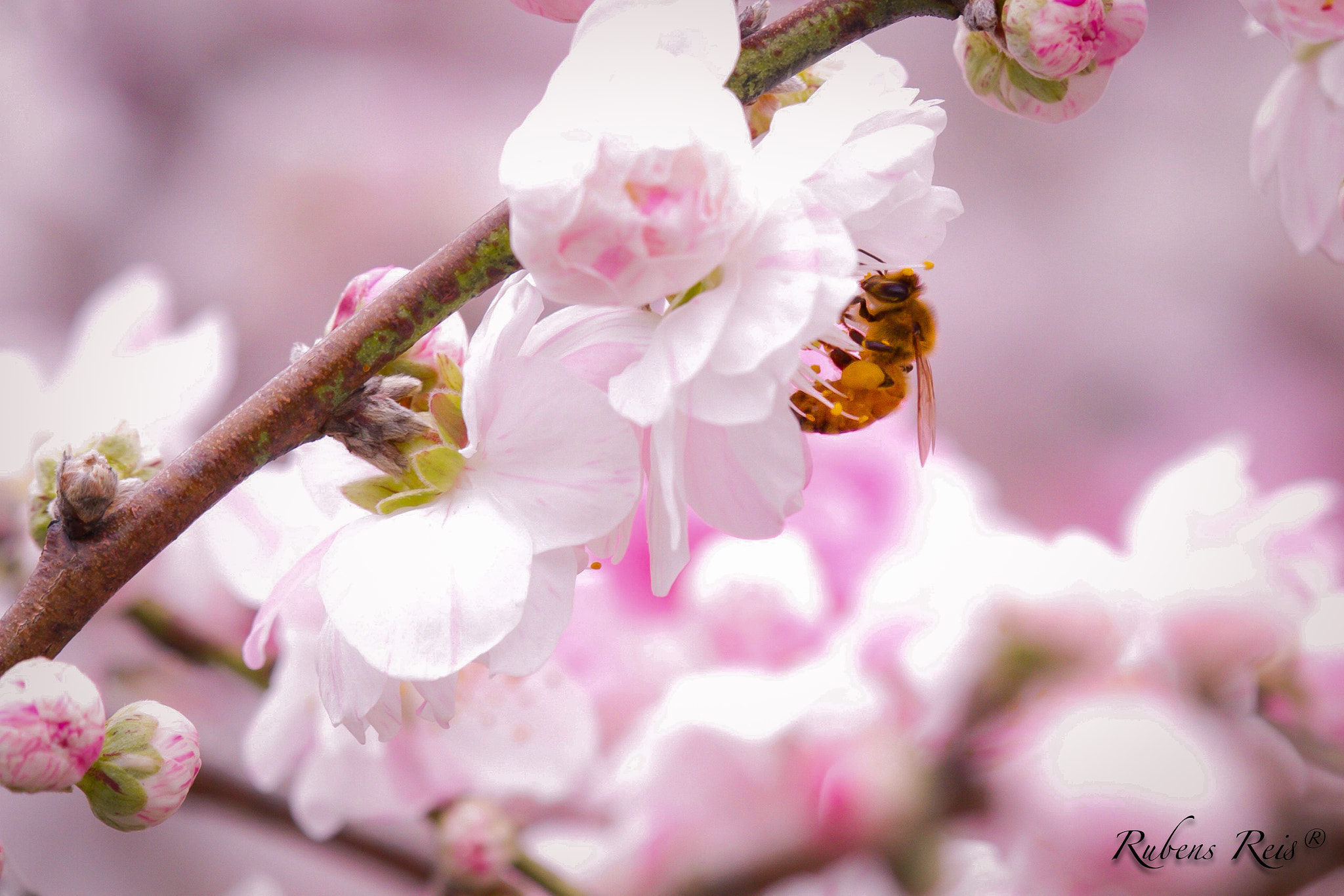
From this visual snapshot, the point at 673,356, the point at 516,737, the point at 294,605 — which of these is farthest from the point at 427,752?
the point at 673,356

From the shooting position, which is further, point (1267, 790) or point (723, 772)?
point (723, 772)

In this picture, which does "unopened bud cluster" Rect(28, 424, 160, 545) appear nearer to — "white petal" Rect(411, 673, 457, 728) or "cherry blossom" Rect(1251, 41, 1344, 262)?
"white petal" Rect(411, 673, 457, 728)

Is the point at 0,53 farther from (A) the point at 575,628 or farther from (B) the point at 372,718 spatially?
(B) the point at 372,718

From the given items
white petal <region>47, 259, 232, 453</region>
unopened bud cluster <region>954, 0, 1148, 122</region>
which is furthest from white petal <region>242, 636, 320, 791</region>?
unopened bud cluster <region>954, 0, 1148, 122</region>

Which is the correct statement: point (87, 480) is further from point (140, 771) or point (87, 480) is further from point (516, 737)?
point (516, 737)

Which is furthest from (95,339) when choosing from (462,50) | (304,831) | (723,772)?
(462,50)

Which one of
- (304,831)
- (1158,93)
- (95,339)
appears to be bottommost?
(1158,93)
